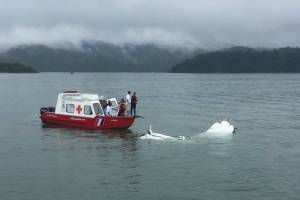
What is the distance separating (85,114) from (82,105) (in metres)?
0.92

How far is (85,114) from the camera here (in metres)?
51.6

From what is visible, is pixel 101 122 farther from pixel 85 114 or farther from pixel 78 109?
pixel 78 109

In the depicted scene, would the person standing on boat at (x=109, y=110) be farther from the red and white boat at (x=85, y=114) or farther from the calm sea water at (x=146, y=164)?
the calm sea water at (x=146, y=164)

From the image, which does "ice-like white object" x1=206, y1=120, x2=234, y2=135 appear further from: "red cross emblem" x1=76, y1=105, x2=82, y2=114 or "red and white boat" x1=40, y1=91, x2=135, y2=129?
"red cross emblem" x1=76, y1=105, x2=82, y2=114

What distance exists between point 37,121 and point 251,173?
33077 millimetres

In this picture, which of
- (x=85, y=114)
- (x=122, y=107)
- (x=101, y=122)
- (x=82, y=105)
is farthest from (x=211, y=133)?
(x=82, y=105)

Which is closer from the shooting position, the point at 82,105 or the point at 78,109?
the point at 82,105

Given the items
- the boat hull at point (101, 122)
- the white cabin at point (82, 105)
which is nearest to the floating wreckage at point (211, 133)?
the boat hull at point (101, 122)

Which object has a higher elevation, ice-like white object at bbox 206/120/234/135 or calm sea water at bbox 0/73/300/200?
ice-like white object at bbox 206/120/234/135

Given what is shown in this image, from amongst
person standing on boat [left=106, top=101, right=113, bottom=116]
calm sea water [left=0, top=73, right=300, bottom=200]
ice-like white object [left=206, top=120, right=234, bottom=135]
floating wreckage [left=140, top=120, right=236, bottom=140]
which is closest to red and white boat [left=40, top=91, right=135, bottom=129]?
person standing on boat [left=106, top=101, right=113, bottom=116]

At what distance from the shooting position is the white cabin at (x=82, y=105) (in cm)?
5119

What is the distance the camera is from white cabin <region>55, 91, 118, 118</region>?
168 feet

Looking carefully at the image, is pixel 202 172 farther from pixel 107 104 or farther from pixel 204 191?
pixel 107 104

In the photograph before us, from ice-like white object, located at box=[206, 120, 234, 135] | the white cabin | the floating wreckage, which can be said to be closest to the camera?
the floating wreckage
